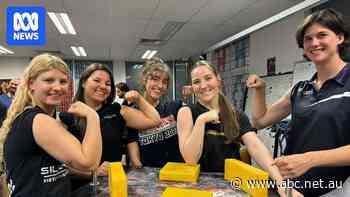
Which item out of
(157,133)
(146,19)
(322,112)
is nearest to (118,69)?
(146,19)

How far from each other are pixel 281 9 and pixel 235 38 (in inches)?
74.6

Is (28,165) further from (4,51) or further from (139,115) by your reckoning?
(4,51)

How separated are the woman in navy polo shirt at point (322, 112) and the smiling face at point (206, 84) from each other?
0.43 meters

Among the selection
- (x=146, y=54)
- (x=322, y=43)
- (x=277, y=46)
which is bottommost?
(x=322, y=43)

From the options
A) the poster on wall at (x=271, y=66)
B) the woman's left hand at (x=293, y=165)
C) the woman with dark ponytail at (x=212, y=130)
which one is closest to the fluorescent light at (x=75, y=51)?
the poster on wall at (x=271, y=66)

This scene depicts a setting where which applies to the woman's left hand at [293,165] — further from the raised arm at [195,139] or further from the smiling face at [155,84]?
the smiling face at [155,84]

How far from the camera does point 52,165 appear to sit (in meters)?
1.08

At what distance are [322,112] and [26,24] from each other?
359 cm

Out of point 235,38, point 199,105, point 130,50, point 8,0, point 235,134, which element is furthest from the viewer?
point 130,50

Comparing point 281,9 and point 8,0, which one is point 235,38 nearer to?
point 281,9

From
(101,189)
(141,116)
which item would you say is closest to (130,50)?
(141,116)

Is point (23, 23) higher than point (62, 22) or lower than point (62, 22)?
lower

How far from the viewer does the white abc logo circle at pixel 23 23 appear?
11.0 ft

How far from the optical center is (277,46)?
446cm
